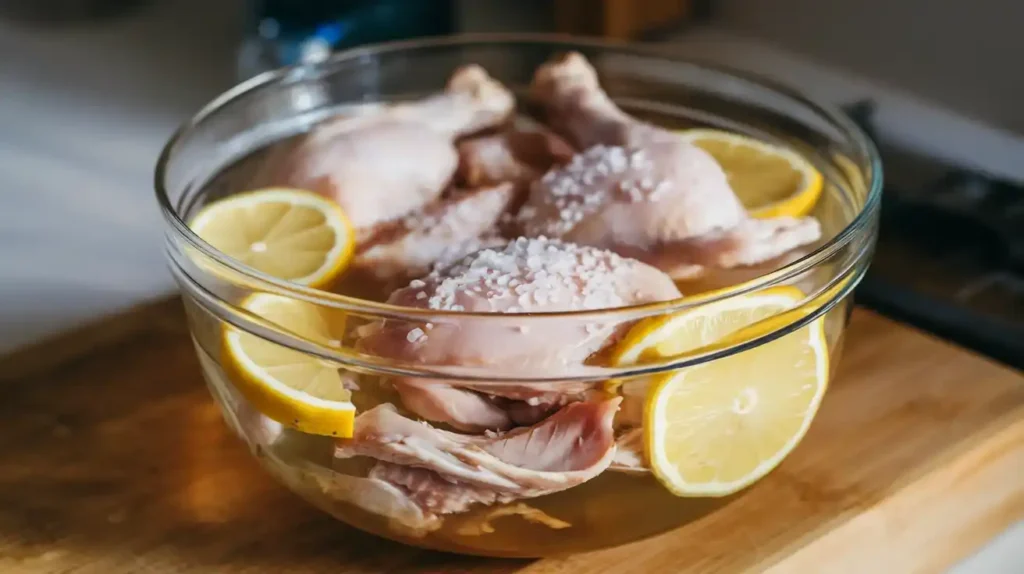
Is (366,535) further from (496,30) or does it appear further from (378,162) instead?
(496,30)

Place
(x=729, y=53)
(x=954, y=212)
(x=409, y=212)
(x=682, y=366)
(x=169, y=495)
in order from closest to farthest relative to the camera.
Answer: (x=682, y=366) < (x=169, y=495) < (x=409, y=212) < (x=954, y=212) < (x=729, y=53)

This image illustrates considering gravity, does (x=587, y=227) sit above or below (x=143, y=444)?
above

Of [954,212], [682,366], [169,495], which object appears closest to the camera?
[682,366]

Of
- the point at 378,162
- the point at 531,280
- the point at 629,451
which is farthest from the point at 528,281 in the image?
the point at 378,162

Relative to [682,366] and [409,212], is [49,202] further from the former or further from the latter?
[682,366]

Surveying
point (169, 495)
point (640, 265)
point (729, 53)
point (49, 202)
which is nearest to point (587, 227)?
point (640, 265)

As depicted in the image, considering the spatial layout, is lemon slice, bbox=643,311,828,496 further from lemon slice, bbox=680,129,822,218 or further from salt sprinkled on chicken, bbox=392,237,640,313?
lemon slice, bbox=680,129,822,218
